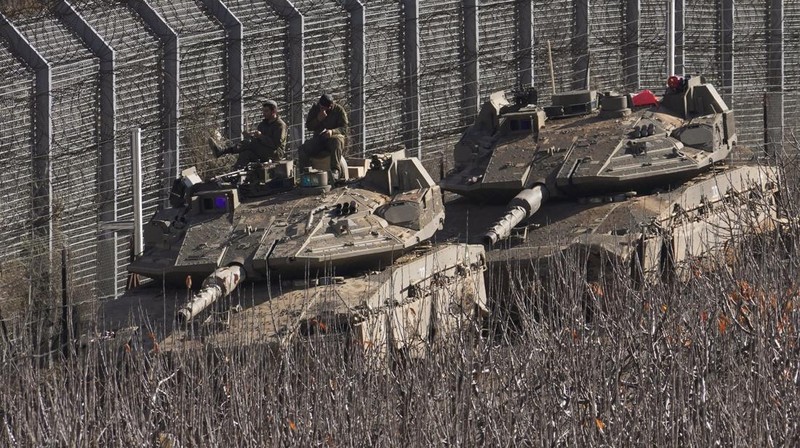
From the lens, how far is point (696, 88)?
1275 inches

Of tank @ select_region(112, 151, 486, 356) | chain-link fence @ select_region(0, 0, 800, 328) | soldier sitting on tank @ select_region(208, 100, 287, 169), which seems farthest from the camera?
chain-link fence @ select_region(0, 0, 800, 328)

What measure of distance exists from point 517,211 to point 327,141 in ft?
9.36

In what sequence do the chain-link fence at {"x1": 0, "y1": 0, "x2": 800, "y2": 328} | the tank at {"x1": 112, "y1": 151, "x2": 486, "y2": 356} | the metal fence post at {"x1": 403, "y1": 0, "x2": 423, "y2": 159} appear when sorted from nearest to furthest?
the tank at {"x1": 112, "y1": 151, "x2": 486, "y2": 356} < the chain-link fence at {"x1": 0, "y1": 0, "x2": 800, "y2": 328} < the metal fence post at {"x1": 403, "y1": 0, "x2": 423, "y2": 159}

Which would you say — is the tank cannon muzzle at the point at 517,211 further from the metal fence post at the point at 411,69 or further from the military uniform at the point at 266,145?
the metal fence post at the point at 411,69

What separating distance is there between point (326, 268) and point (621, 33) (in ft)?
54.1

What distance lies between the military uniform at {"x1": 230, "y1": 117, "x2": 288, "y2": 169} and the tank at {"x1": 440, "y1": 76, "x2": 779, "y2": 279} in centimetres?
254

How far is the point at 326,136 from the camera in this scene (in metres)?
29.5

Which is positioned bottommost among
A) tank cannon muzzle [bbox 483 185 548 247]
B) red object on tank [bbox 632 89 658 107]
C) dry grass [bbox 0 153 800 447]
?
dry grass [bbox 0 153 800 447]

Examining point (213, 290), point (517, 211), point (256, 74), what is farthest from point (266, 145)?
point (256, 74)

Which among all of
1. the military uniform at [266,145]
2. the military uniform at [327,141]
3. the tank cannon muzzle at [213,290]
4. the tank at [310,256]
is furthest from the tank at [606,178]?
the tank cannon muzzle at [213,290]

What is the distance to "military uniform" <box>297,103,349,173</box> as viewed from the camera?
96.5 feet

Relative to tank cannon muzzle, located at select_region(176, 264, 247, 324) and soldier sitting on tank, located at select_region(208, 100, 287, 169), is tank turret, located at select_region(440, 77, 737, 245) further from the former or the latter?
tank cannon muzzle, located at select_region(176, 264, 247, 324)

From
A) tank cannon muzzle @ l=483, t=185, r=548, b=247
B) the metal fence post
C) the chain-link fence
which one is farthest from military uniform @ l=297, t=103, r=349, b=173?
the metal fence post

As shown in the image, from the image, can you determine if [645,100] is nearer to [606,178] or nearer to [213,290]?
[606,178]
